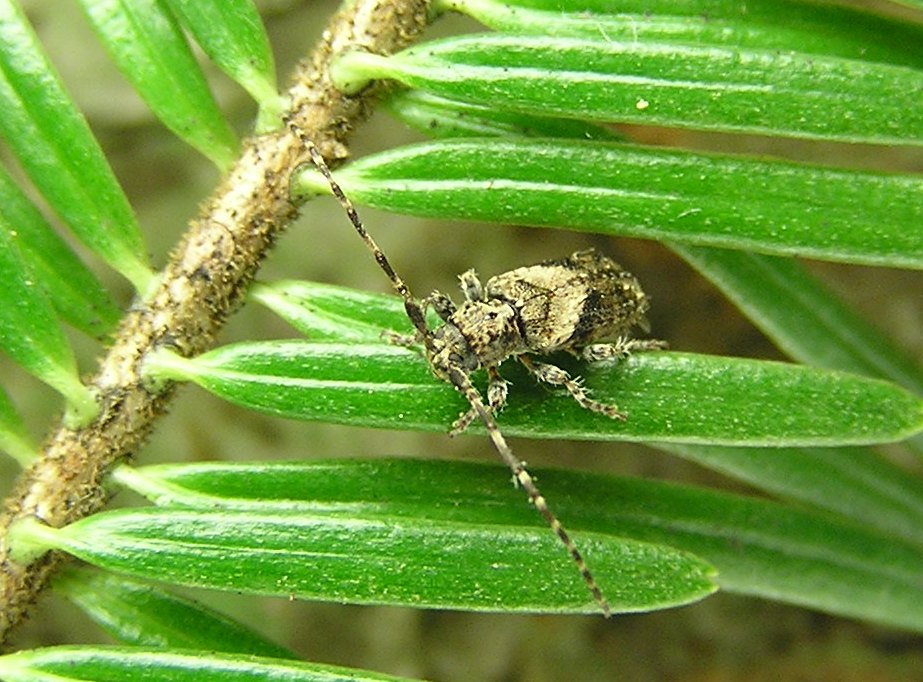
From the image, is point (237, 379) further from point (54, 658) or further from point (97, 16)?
point (97, 16)

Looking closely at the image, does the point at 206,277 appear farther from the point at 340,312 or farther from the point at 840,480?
the point at 840,480

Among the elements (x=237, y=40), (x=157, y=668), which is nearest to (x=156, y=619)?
(x=157, y=668)

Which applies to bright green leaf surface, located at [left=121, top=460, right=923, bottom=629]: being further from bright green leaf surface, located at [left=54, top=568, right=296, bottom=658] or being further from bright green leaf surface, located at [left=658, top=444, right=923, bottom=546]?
bright green leaf surface, located at [left=54, top=568, right=296, bottom=658]

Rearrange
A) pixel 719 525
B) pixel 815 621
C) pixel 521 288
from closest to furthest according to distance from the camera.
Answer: pixel 719 525, pixel 521 288, pixel 815 621

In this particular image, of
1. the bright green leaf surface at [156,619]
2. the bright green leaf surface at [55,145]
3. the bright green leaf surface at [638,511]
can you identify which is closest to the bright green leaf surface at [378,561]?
the bright green leaf surface at [638,511]

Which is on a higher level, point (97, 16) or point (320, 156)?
point (97, 16)

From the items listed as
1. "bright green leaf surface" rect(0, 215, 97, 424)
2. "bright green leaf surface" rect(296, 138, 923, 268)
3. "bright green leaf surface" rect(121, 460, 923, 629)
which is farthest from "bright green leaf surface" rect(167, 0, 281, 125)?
"bright green leaf surface" rect(121, 460, 923, 629)

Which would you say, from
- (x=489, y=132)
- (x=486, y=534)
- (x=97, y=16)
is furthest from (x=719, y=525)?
(x=97, y=16)
